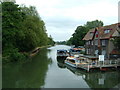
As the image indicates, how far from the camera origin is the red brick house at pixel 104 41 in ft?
106

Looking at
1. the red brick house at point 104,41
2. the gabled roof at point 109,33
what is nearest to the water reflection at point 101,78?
the red brick house at point 104,41

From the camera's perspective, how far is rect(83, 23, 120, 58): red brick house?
32250 mm

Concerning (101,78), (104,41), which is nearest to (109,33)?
(104,41)

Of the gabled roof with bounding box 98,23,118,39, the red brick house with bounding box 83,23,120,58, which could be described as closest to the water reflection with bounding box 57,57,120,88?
the red brick house with bounding box 83,23,120,58

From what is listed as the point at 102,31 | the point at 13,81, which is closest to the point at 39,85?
the point at 13,81

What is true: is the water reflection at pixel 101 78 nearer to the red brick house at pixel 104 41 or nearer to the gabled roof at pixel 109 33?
the red brick house at pixel 104 41

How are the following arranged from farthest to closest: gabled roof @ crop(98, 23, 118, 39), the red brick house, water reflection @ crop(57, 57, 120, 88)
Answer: gabled roof @ crop(98, 23, 118, 39) < the red brick house < water reflection @ crop(57, 57, 120, 88)

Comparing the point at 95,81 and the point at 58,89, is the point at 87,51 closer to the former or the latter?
the point at 95,81

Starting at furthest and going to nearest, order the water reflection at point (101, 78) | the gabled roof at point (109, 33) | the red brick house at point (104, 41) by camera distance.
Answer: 1. the gabled roof at point (109, 33)
2. the red brick house at point (104, 41)
3. the water reflection at point (101, 78)

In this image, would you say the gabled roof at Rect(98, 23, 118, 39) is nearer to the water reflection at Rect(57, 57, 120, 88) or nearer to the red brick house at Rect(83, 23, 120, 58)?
the red brick house at Rect(83, 23, 120, 58)

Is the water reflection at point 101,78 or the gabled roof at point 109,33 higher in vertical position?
the gabled roof at point 109,33

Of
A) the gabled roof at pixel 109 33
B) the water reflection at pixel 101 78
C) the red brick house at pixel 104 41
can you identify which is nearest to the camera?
the water reflection at pixel 101 78

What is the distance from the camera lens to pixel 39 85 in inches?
741

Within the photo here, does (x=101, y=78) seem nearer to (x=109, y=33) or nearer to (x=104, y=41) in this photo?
(x=104, y=41)
